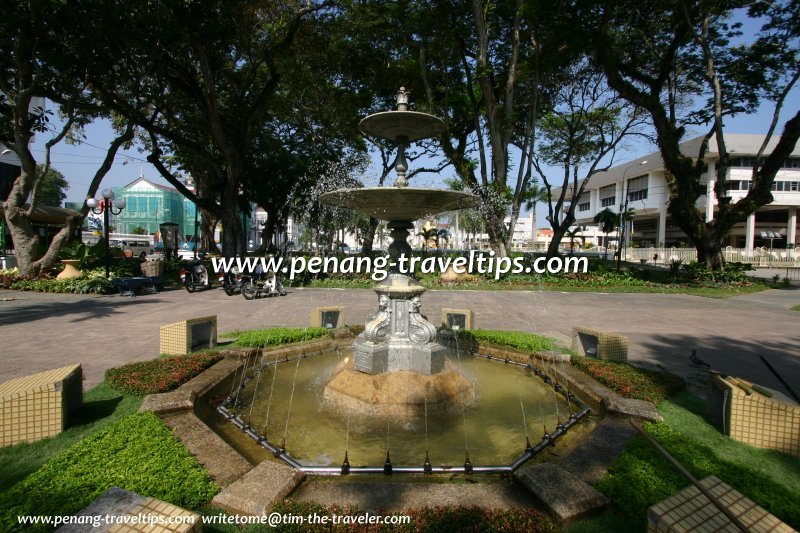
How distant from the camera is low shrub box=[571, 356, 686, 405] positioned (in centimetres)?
523

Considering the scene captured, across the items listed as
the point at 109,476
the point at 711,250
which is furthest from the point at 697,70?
the point at 109,476

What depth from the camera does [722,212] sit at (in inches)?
824

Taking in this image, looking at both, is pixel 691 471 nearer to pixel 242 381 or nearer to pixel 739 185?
pixel 242 381

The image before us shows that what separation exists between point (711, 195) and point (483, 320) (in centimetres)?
4256

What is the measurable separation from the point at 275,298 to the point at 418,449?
1160cm

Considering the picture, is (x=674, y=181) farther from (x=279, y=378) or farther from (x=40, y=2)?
(x=40, y=2)

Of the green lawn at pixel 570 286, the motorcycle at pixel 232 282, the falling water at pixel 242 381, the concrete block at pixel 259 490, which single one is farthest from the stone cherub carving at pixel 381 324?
the green lawn at pixel 570 286

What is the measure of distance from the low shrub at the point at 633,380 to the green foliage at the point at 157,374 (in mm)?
5496

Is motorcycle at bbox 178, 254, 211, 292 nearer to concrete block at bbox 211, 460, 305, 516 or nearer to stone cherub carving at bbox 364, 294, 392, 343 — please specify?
stone cherub carving at bbox 364, 294, 392, 343

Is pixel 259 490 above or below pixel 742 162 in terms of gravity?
below

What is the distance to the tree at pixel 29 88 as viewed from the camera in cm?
1376

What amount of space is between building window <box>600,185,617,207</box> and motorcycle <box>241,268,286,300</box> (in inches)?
2200

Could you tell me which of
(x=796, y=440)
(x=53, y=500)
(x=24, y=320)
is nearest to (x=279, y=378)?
(x=53, y=500)

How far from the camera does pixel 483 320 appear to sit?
11.3m
